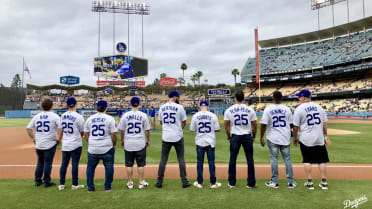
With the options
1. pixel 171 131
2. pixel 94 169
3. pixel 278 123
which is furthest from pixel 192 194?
pixel 278 123

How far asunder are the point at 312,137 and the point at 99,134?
15.0ft

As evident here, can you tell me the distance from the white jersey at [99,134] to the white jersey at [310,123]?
4121mm

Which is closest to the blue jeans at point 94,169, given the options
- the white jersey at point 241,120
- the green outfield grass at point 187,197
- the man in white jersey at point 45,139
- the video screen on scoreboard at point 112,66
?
the green outfield grass at point 187,197

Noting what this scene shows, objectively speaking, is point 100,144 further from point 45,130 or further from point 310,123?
point 310,123

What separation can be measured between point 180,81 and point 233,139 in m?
95.7

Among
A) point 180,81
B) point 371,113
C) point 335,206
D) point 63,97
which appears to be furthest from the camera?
point 180,81

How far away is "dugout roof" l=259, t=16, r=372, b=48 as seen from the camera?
1901 inches

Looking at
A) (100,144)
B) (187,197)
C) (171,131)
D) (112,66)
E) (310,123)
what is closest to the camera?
(187,197)

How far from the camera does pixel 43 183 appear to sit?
5070 mm

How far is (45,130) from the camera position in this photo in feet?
15.9

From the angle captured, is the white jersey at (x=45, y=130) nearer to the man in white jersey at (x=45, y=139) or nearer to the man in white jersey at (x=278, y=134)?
the man in white jersey at (x=45, y=139)

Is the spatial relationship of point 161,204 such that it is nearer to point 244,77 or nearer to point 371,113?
point 371,113

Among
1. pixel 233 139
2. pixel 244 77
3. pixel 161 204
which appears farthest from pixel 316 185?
pixel 244 77

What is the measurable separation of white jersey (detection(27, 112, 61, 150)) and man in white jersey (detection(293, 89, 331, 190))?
5.57 metres
